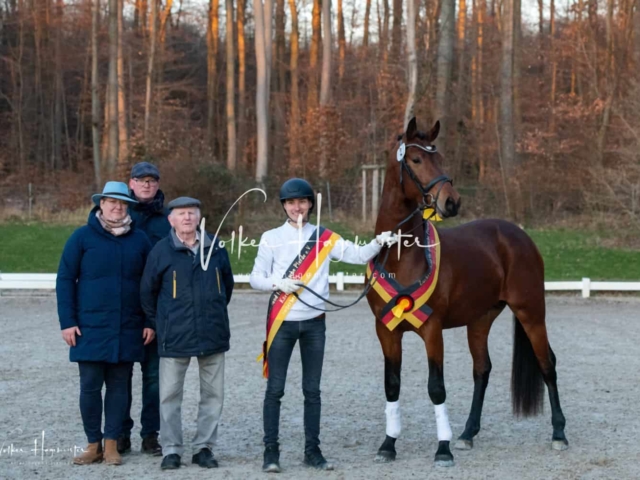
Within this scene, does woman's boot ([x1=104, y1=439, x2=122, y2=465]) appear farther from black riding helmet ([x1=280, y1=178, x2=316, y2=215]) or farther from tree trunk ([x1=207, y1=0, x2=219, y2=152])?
tree trunk ([x1=207, y1=0, x2=219, y2=152])

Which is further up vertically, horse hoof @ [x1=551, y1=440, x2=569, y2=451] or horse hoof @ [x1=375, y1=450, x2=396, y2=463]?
horse hoof @ [x1=375, y1=450, x2=396, y2=463]

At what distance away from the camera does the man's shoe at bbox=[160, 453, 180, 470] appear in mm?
5031

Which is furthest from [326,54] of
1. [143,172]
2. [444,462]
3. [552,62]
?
[444,462]

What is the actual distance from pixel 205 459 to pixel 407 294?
1619 mm

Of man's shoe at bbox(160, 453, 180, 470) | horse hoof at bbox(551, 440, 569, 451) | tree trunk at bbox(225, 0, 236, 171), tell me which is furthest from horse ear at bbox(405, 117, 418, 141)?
tree trunk at bbox(225, 0, 236, 171)

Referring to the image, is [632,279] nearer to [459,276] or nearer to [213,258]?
[459,276]

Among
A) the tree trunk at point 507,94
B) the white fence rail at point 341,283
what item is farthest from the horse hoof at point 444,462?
the tree trunk at point 507,94

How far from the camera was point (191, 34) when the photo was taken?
40812 mm

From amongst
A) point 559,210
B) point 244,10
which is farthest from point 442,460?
point 244,10

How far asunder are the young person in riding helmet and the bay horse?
0.28m

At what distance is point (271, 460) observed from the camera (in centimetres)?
496

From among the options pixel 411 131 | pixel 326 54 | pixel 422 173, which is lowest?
pixel 422 173

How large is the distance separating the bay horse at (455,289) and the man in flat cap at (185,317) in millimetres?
1050

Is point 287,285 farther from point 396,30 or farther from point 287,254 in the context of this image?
point 396,30
